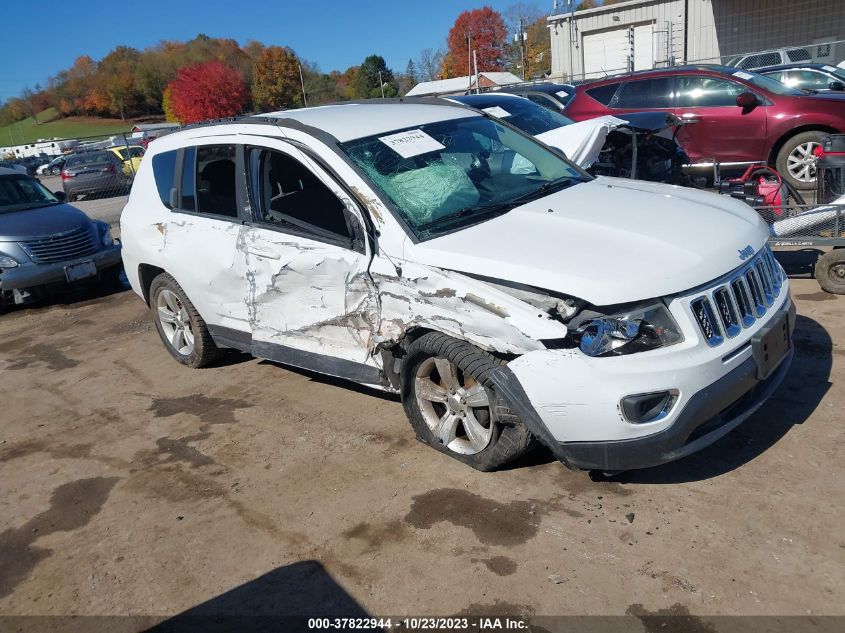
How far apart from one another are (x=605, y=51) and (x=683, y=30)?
4122 mm

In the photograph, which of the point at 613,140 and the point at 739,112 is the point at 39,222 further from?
the point at 739,112

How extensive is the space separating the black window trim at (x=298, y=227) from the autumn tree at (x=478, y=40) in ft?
268

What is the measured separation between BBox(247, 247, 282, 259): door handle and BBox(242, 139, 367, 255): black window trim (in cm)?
15

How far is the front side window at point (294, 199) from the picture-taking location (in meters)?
4.14

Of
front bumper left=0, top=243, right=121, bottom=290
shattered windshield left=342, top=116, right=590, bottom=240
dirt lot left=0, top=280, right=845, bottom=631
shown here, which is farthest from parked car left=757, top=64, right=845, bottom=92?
front bumper left=0, top=243, right=121, bottom=290

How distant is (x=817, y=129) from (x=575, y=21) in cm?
3083

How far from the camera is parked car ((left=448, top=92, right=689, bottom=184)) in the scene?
6824mm

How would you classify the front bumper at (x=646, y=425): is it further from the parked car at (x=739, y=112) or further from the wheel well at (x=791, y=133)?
the wheel well at (x=791, y=133)

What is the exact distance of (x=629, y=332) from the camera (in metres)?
3.11

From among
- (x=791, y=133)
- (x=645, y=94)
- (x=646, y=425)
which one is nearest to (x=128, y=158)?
(x=645, y=94)

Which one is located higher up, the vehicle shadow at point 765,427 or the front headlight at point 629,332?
the front headlight at point 629,332

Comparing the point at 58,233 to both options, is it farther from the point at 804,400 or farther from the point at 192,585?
the point at 804,400

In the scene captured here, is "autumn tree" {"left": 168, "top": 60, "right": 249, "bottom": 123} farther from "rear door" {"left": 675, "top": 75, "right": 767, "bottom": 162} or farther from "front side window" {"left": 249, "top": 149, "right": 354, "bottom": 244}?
"front side window" {"left": 249, "top": 149, "right": 354, "bottom": 244}

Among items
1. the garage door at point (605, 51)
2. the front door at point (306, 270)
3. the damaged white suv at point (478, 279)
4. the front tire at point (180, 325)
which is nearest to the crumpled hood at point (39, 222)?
the front tire at point (180, 325)
